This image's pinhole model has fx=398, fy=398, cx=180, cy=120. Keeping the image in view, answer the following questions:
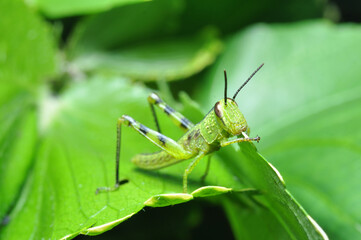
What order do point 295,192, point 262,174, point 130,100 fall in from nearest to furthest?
point 262,174 → point 295,192 → point 130,100

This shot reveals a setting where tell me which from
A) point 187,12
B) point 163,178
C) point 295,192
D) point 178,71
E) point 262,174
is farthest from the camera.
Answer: point 187,12

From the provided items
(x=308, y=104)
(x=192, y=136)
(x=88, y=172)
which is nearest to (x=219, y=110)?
(x=192, y=136)

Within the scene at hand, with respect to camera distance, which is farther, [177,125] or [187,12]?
[187,12]

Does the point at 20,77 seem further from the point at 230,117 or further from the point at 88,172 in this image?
the point at 230,117

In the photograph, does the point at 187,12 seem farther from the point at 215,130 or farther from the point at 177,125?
the point at 215,130

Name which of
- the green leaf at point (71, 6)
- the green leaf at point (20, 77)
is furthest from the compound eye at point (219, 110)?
Answer: the green leaf at point (20, 77)

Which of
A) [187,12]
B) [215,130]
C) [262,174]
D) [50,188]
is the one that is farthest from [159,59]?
[262,174]

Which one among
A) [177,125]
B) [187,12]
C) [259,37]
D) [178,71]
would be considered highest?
[187,12]
